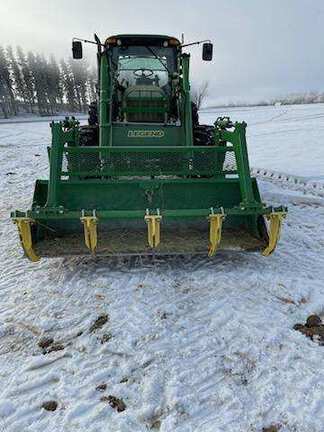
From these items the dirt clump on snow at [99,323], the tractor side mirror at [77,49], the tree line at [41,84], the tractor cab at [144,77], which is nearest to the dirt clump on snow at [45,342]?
the dirt clump on snow at [99,323]

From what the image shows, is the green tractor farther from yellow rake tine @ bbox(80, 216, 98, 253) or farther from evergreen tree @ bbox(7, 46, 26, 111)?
evergreen tree @ bbox(7, 46, 26, 111)

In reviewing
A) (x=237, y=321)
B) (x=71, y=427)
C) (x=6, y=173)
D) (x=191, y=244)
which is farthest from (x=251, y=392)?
(x=6, y=173)

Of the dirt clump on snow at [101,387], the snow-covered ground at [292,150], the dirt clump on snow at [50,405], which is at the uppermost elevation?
the snow-covered ground at [292,150]

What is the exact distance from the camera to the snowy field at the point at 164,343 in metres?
2.49

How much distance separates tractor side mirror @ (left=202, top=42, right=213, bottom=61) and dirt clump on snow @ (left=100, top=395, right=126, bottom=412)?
6143 millimetres

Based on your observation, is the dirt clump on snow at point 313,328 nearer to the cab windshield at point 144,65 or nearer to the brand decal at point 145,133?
the brand decal at point 145,133

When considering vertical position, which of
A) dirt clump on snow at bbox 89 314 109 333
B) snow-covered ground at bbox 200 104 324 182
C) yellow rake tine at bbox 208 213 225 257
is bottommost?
dirt clump on snow at bbox 89 314 109 333

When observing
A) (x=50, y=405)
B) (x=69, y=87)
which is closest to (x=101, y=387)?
(x=50, y=405)

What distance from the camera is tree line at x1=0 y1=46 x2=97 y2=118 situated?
65375 millimetres

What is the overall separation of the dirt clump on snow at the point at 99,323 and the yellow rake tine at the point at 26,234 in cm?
115

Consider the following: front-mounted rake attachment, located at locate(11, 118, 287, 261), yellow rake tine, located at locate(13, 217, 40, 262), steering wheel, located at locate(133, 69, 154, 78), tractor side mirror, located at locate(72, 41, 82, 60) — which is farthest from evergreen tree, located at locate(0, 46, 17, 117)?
yellow rake tine, located at locate(13, 217, 40, 262)

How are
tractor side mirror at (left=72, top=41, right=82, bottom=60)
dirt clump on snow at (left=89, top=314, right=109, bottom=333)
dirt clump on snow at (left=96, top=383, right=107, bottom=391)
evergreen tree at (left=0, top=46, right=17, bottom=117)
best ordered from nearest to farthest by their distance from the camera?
dirt clump on snow at (left=96, top=383, right=107, bottom=391) < dirt clump on snow at (left=89, top=314, right=109, bottom=333) < tractor side mirror at (left=72, top=41, right=82, bottom=60) < evergreen tree at (left=0, top=46, right=17, bottom=117)

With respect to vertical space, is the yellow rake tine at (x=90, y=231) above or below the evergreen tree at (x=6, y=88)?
below

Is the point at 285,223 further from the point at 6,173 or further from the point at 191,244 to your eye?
the point at 6,173
